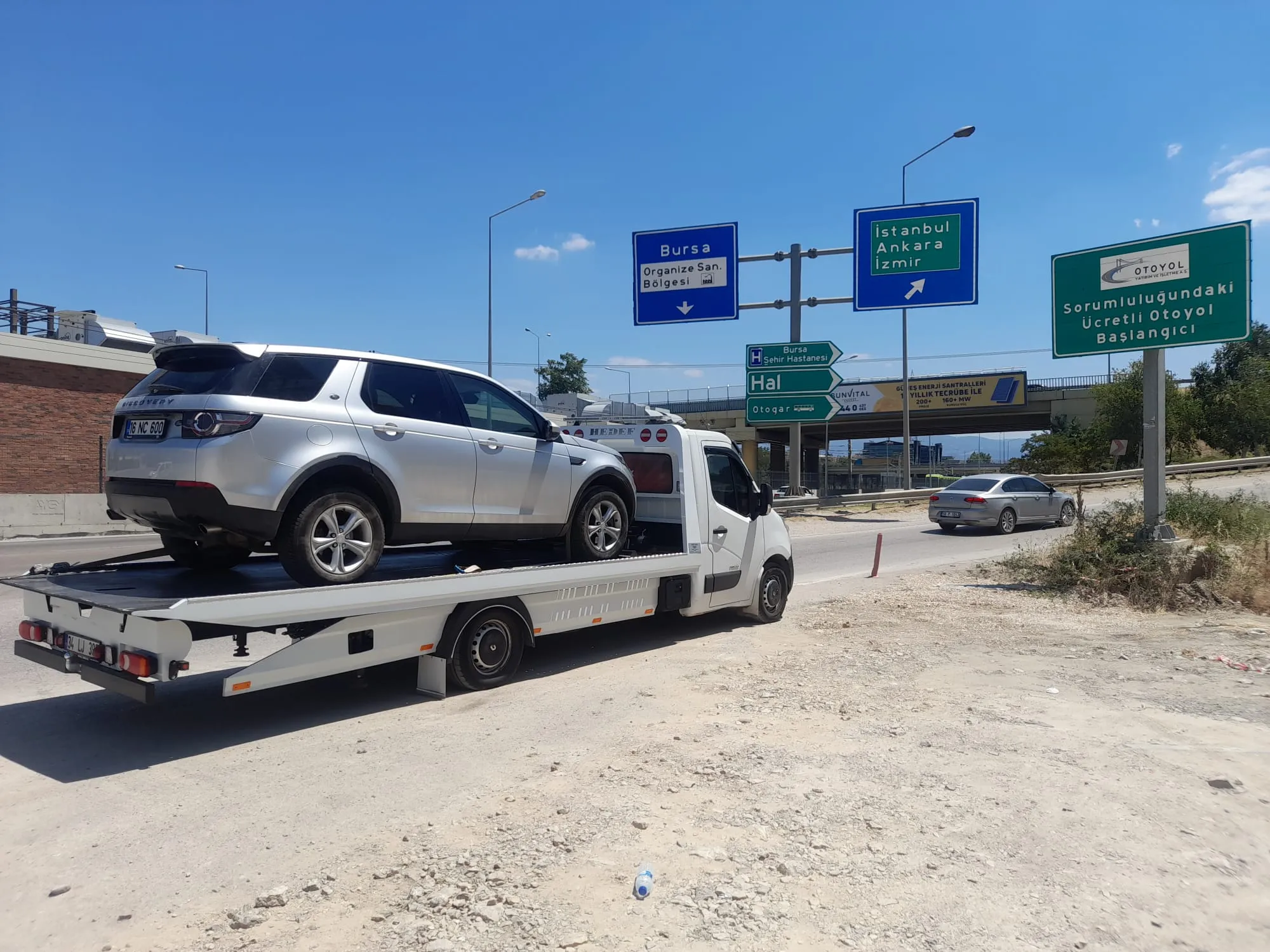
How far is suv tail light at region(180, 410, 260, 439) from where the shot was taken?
530 cm

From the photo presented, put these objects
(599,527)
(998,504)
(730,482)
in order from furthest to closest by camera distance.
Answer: (998,504) → (730,482) → (599,527)

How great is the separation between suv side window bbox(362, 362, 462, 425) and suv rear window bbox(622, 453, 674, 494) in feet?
9.64

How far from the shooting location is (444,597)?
640 cm

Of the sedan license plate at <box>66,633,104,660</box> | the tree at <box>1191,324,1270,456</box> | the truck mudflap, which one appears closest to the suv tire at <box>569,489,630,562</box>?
the truck mudflap

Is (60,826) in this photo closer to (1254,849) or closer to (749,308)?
(1254,849)

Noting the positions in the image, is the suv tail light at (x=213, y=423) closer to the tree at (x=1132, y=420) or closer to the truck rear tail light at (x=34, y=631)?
the truck rear tail light at (x=34, y=631)

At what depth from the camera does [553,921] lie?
3.47 meters

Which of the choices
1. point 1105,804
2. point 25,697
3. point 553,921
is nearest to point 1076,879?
point 1105,804

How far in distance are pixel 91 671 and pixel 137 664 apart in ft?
2.09

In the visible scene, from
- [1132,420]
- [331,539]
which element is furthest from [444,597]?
[1132,420]

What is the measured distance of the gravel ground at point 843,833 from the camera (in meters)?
3.43

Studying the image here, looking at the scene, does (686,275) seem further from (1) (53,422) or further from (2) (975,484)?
(1) (53,422)

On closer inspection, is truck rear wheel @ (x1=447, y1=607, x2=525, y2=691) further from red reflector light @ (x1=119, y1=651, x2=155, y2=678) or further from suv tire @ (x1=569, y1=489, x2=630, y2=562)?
red reflector light @ (x1=119, y1=651, x2=155, y2=678)

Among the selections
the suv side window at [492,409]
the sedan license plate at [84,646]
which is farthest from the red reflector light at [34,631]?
the suv side window at [492,409]
